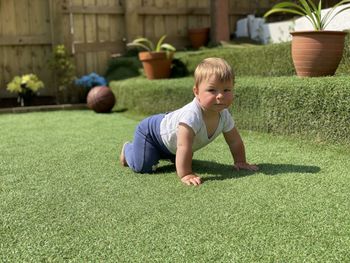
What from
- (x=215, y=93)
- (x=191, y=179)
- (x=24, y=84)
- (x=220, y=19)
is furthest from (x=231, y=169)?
(x=220, y=19)

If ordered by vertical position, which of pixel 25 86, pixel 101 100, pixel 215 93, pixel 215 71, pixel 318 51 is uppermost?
pixel 318 51

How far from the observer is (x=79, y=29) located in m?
8.51

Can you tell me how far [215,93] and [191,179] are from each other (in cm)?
59

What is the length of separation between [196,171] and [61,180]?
0.97 metres

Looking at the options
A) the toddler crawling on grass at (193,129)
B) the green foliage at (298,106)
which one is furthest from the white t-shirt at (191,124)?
the green foliage at (298,106)

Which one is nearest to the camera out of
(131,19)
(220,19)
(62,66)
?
(62,66)

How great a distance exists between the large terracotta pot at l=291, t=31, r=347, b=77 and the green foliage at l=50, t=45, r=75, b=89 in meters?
5.03

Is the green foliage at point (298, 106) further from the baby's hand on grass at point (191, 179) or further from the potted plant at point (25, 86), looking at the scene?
the potted plant at point (25, 86)

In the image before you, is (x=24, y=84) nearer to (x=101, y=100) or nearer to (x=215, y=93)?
(x=101, y=100)

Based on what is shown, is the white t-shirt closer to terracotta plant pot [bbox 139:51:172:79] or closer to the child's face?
the child's face

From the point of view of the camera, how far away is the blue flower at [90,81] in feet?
26.6

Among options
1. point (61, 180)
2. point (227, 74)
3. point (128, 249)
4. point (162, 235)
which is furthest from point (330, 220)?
point (61, 180)

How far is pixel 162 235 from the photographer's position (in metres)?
2.01

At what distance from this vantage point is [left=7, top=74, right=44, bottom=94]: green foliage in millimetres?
7699
